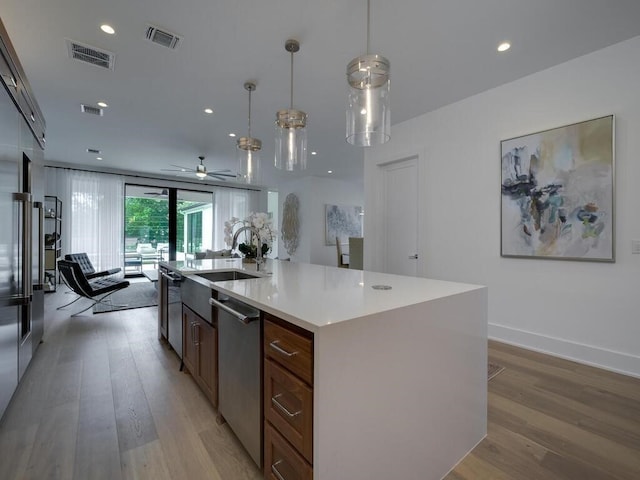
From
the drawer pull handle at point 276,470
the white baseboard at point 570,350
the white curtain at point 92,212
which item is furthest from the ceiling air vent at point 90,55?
the white curtain at point 92,212

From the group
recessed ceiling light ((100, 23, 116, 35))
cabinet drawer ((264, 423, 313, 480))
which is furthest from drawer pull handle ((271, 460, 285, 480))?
recessed ceiling light ((100, 23, 116, 35))

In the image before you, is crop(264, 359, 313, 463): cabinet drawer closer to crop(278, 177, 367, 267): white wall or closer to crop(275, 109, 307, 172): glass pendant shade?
crop(275, 109, 307, 172): glass pendant shade

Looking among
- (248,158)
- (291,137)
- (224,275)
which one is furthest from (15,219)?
(291,137)

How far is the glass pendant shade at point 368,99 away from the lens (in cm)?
172

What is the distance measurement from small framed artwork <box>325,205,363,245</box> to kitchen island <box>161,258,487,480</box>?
642 centimetres

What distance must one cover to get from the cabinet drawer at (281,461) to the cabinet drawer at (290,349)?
0.31 metres

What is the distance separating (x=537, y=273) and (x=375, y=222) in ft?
6.99

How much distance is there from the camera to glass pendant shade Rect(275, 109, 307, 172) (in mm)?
2510

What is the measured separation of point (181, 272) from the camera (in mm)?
2340

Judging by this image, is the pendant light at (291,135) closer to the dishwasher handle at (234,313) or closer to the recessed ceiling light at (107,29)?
the recessed ceiling light at (107,29)

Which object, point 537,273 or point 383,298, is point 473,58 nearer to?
point 537,273

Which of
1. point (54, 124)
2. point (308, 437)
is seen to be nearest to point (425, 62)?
point (308, 437)

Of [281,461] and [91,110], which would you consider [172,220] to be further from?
[281,461]

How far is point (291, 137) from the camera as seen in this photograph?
2594 millimetres
